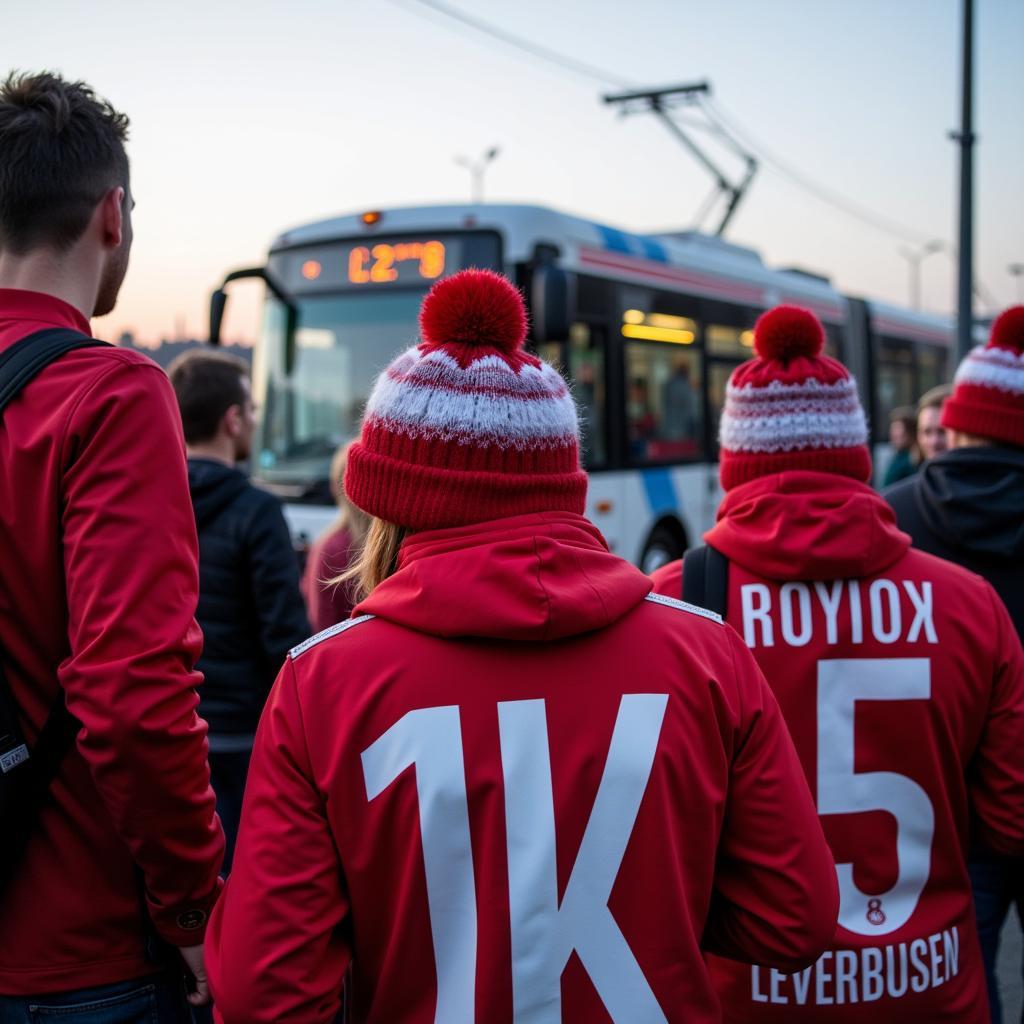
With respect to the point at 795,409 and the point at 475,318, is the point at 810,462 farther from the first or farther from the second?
the point at 475,318

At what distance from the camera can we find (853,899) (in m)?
2.11

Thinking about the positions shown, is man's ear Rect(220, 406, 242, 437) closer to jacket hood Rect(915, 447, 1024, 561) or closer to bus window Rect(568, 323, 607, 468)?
jacket hood Rect(915, 447, 1024, 561)

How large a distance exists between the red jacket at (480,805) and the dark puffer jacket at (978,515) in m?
1.63

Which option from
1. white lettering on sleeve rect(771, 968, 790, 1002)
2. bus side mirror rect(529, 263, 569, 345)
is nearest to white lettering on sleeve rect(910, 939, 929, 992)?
white lettering on sleeve rect(771, 968, 790, 1002)

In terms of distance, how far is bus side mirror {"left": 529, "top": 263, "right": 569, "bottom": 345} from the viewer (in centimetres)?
723

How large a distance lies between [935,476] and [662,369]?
22.7 ft

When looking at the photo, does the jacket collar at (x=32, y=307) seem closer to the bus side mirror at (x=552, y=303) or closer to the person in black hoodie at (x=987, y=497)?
the person in black hoodie at (x=987, y=497)

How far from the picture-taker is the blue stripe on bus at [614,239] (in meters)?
9.03

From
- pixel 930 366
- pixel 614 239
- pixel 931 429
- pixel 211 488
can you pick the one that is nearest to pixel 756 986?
pixel 211 488

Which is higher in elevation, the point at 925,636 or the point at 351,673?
the point at 351,673

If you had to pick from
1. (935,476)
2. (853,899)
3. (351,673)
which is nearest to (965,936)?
(853,899)

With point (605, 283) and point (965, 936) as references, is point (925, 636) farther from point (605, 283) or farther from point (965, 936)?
point (605, 283)

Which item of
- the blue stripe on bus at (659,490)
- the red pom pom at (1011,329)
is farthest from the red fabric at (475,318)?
the blue stripe on bus at (659,490)

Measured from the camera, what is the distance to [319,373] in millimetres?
8164
